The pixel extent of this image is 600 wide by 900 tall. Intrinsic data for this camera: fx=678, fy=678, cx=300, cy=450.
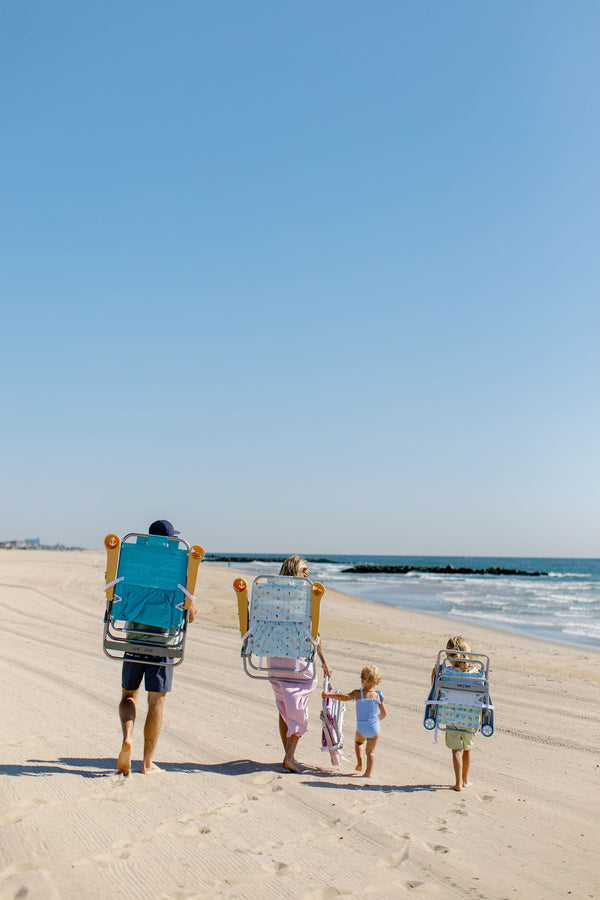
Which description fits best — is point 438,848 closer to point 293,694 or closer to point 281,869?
point 281,869

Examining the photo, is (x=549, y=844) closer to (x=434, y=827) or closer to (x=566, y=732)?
(x=434, y=827)

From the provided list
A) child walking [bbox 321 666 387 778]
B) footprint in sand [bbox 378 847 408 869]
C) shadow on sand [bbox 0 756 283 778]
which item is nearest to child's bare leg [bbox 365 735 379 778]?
child walking [bbox 321 666 387 778]

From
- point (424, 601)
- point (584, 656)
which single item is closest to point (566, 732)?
point (584, 656)

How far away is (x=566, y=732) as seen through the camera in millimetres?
6805

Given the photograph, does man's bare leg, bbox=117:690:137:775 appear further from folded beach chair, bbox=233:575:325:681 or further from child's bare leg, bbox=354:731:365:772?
child's bare leg, bbox=354:731:365:772

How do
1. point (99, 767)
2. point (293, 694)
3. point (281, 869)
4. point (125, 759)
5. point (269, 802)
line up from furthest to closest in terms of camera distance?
point (293, 694) < point (99, 767) < point (125, 759) < point (269, 802) < point (281, 869)

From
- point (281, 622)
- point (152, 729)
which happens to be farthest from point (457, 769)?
point (152, 729)

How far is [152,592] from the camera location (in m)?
4.80

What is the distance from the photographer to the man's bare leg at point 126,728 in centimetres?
475

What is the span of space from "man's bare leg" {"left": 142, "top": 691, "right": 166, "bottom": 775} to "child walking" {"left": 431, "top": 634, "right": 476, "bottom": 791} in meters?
2.01

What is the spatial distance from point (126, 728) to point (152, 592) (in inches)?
39.8

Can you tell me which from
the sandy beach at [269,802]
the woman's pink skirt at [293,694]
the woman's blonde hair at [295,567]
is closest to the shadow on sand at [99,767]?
the sandy beach at [269,802]

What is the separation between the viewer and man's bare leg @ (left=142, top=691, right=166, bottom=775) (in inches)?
190

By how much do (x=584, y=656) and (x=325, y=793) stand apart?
1053 centimetres
